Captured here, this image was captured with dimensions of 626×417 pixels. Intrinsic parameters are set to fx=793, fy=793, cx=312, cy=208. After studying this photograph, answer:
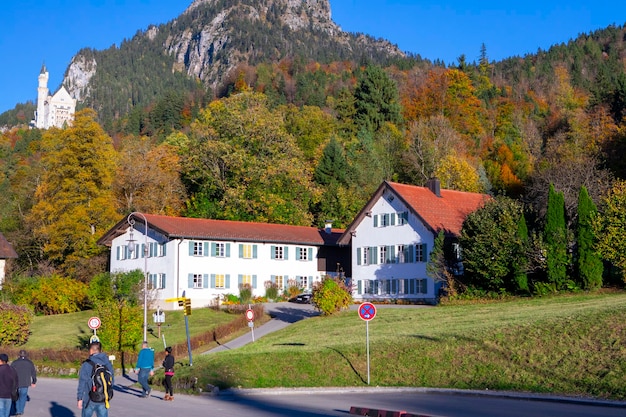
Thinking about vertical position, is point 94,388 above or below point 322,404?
above

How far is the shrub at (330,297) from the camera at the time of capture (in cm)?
4669

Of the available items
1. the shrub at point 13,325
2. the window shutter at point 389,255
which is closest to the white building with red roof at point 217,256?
the window shutter at point 389,255

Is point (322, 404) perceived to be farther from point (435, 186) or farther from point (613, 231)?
point (435, 186)

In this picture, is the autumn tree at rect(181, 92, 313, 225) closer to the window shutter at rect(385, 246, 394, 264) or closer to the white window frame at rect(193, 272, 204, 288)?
the white window frame at rect(193, 272, 204, 288)

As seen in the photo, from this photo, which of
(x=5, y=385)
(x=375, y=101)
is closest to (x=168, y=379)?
(x=5, y=385)

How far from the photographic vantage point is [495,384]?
2353 centimetres

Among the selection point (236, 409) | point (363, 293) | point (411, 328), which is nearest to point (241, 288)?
point (363, 293)

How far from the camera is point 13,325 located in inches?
1853

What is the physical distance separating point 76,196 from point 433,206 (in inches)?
1318

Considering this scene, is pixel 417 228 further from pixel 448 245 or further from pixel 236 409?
pixel 236 409

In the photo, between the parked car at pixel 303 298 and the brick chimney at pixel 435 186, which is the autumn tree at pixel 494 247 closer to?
the brick chimney at pixel 435 186

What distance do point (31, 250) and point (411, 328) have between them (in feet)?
183

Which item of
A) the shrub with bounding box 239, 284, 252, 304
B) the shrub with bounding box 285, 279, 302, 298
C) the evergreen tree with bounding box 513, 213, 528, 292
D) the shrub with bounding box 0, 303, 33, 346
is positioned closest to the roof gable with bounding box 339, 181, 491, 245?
the shrub with bounding box 285, 279, 302, 298

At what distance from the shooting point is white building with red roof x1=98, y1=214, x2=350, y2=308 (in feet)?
197
